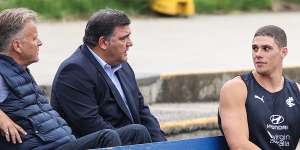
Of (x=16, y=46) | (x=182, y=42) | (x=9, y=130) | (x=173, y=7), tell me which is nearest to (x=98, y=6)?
(x=173, y=7)

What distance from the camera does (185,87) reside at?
9562mm

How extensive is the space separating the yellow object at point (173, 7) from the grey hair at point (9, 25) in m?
11.0

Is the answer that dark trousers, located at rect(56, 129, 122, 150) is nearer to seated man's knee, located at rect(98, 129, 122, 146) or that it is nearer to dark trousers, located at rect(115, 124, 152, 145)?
seated man's knee, located at rect(98, 129, 122, 146)

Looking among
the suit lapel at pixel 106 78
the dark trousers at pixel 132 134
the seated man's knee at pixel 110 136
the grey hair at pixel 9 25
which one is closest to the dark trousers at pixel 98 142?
the seated man's knee at pixel 110 136

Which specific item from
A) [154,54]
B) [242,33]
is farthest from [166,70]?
[242,33]

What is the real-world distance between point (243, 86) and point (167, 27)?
9.66 m

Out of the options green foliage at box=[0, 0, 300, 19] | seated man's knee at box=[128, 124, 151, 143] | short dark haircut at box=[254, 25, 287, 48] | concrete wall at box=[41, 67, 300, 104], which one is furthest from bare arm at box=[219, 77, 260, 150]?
green foliage at box=[0, 0, 300, 19]

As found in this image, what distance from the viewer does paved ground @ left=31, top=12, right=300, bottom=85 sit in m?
11.4

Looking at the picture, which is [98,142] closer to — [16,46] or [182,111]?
[16,46]

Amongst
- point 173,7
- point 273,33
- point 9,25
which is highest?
point 9,25

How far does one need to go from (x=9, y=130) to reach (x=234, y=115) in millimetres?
1343

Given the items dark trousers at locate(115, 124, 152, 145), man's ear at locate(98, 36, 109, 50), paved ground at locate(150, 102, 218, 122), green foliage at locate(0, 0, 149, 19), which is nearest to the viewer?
dark trousers at locate(115, 124, 152, 145)

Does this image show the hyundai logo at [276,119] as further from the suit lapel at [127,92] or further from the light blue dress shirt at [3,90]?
the light blue dress shirt at [3,90]

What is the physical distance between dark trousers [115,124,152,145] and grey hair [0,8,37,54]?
804mm
